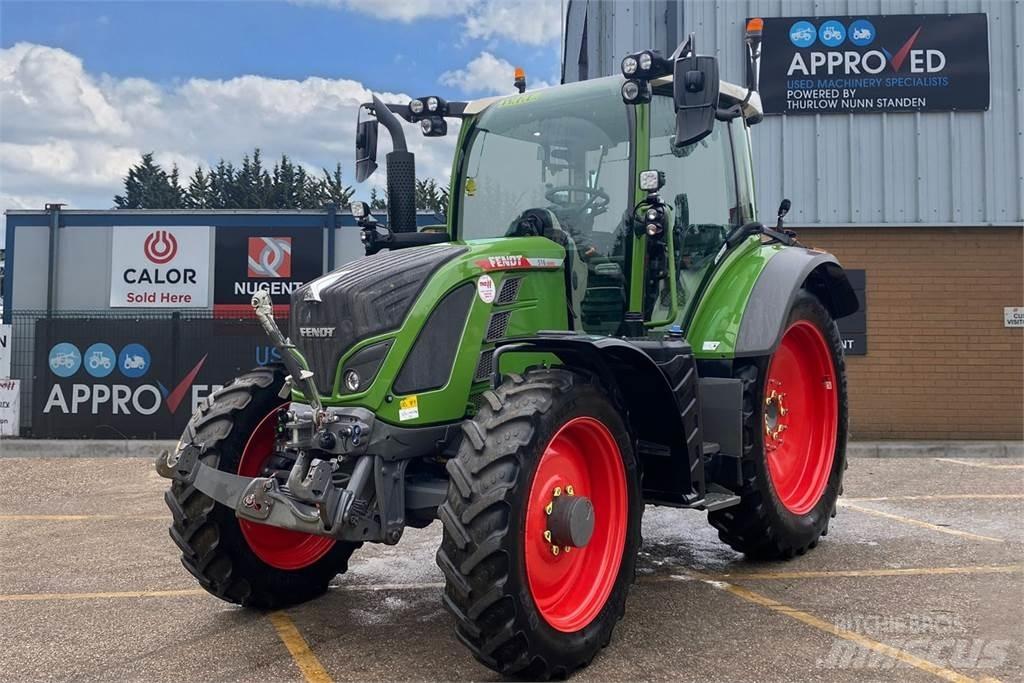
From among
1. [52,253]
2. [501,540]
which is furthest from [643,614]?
[52,253]

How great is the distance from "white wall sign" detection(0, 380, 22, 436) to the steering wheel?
10.6 m

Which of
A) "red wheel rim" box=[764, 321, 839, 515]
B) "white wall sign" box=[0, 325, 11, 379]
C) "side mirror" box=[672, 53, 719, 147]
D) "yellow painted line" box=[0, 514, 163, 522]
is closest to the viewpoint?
"side mirror" box=[672, 53, 719, 147]

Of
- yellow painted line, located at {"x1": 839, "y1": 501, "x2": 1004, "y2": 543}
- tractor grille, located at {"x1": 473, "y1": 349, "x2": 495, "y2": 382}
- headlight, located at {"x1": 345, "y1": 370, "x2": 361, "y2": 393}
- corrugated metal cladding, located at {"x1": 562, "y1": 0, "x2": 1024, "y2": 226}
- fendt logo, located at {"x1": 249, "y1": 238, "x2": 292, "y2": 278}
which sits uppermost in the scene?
corrugated metal cladding, located at {"x1": 562, "y1": 0, "x2": 1024, "y2": 226}

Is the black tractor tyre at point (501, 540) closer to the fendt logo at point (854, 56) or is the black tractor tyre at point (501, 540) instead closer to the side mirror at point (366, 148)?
the side mirror at point (366, 148)

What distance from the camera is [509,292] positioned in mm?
4191

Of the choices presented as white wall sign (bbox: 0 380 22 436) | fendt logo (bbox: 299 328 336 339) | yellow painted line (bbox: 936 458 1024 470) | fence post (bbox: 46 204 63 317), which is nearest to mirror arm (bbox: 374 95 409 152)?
fendt logo (bbox: 299 328 336 339)

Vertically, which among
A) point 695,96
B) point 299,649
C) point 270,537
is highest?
point 695,96

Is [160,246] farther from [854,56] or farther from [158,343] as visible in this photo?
[854,56]

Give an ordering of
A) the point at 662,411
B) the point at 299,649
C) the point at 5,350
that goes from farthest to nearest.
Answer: the point at 5,350, the point at 662,411, the point at 299,649

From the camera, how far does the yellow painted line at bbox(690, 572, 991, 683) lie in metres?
3.55

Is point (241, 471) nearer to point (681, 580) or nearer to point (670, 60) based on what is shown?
point (681, 580)

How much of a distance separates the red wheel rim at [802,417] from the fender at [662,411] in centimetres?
145

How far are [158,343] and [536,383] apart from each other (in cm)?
1074

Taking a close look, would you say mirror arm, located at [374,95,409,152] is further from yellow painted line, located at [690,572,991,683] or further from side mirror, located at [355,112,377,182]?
yellow painted line, located at [690,572,991,683]
